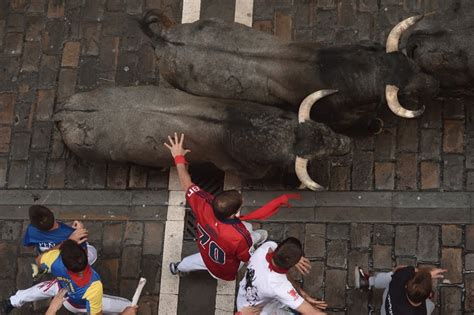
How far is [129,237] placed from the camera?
A: 10312 millimetres

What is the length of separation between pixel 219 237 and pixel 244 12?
14.9ft

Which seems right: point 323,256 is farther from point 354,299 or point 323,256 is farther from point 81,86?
point 81,86

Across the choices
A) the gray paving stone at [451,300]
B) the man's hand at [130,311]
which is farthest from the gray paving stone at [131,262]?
the gray paving stone at [451,300]

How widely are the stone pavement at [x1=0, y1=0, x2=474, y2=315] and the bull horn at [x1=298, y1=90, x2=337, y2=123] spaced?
1243mm

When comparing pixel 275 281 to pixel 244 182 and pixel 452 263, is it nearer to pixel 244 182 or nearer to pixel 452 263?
pixel 244 182

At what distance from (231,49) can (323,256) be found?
3.04 metres

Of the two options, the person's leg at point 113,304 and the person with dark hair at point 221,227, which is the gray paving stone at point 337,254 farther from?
the person's leg at point 113,304

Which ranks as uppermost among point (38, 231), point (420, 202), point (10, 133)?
point (10, 133)

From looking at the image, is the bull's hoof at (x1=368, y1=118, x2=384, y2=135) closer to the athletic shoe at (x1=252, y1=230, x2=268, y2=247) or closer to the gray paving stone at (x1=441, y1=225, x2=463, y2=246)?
the gray paving stone at (x1=441, y1=225, x2=463, y2=246)

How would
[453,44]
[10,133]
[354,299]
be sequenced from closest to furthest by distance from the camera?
[453,44] < [354,299] < [10,133]

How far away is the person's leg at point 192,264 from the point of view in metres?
9.41

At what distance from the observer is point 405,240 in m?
9.49

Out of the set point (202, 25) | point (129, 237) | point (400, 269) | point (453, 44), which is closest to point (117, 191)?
point (129, 237)

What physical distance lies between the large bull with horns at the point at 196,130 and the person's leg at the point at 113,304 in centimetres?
192
